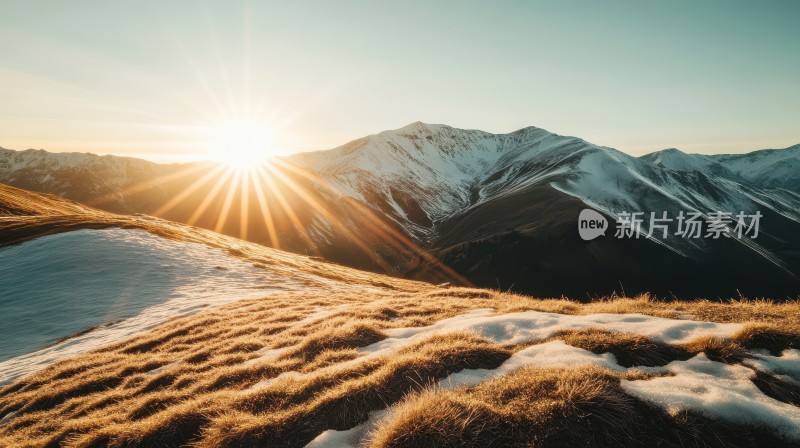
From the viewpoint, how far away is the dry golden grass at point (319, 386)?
188 inches

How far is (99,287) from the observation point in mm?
29047

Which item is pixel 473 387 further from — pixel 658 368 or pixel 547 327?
pixel 547 327

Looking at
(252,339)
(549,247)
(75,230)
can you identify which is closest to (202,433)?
(252,339)

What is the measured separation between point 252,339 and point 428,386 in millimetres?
8561

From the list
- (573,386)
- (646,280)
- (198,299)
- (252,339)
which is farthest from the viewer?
(646,280)

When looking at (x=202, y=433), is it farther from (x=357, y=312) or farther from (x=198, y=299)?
(x=198, y=299)

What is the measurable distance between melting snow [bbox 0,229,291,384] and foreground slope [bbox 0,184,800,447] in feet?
35.8

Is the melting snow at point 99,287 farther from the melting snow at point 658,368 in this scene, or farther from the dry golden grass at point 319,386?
the melting snow at point 658,368

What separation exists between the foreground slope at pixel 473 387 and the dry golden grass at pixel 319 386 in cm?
3

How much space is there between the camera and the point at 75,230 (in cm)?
4088

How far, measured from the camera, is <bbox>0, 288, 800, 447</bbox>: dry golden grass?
477cm

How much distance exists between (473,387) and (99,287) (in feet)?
113

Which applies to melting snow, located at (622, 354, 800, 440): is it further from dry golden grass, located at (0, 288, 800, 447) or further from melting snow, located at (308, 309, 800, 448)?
dry golden grass, located at (0, 288, 800, 447)

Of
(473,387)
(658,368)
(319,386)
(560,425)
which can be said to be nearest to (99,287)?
(319,386)
